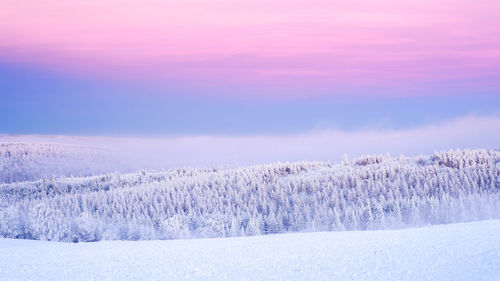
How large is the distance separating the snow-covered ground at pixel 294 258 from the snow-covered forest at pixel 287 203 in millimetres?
5172

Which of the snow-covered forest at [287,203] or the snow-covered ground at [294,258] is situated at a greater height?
the snow-covered forest at [287,203]

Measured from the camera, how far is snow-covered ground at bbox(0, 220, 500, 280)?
7.55m

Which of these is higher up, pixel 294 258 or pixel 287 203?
pixel 287 203

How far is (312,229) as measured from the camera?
15844 mm

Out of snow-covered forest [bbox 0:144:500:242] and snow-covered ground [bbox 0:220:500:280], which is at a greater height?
snow-covered forest [bbox 0:144:500:242]

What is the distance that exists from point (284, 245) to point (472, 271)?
3400mm

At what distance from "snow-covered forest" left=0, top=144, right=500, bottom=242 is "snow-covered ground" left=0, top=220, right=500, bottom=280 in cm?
517

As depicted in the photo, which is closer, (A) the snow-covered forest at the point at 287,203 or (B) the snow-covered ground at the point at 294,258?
(B) the snow-covered ground at the point at 294,258

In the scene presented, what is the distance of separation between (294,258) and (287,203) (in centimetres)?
1009

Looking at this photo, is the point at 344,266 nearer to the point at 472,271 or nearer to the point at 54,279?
the point at 472,271

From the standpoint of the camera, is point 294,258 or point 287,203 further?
point 287,203

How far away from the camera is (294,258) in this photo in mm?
8648

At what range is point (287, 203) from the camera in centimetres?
1872

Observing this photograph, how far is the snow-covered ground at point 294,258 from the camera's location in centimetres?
755
